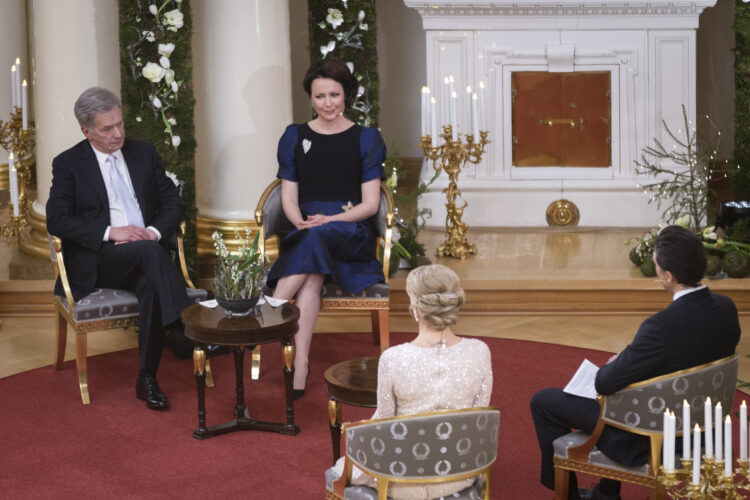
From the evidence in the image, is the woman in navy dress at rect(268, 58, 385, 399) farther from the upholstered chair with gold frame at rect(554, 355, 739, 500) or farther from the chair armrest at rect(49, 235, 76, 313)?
the upholstered chair with gold frame at rect(554, 355, 739, 500)

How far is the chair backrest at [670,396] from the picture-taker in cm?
362

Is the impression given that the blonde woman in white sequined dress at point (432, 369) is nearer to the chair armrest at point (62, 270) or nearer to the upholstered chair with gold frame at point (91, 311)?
the upholstered chair with gold frame at point (91, 311)

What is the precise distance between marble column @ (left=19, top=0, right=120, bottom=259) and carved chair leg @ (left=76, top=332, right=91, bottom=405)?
1884mm

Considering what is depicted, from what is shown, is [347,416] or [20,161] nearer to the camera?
[347,416]

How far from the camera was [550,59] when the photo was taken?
9078 mm

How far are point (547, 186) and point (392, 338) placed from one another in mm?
2953

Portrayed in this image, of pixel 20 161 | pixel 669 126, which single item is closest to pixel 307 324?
pixel 20 161

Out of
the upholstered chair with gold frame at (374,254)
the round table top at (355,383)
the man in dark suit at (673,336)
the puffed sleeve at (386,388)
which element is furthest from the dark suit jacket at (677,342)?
the upholstered chair with gold frame at (374,254)

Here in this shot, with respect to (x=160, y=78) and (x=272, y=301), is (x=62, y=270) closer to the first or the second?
(x=272, y=301)

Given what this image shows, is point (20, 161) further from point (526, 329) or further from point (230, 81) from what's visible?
point (526, 329)

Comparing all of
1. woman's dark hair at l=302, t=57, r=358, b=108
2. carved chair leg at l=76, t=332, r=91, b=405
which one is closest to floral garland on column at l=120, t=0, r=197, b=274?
woman's dark hair at l=302, t=57, r=358, b=108

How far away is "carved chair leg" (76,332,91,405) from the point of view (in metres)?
5.60

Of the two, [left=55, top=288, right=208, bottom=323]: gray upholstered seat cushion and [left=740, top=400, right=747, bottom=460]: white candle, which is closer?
[left=740, top=400, right=747, bottom=460]: white candle

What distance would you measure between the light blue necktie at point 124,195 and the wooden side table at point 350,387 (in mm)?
1964
